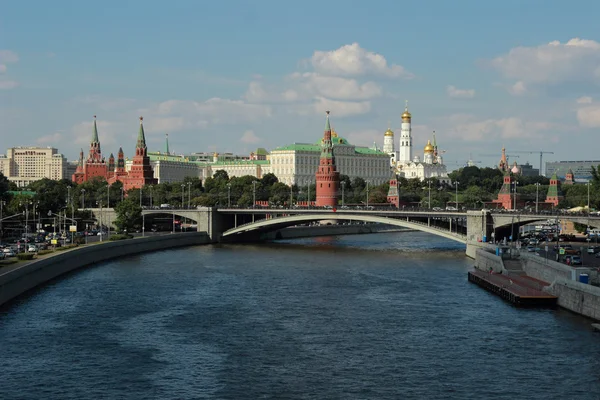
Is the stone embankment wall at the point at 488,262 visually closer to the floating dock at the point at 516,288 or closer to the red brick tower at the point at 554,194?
the floating dock at the point at 516,288

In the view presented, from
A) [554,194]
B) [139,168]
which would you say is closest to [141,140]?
[139,168]

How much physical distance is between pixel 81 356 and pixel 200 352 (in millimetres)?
4976

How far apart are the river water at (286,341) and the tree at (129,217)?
34.3 meters

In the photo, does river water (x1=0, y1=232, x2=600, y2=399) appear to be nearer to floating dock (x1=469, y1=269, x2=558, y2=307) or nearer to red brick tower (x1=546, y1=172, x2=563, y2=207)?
floating dock (x1=469, y1=269, x2=558, y2=307)

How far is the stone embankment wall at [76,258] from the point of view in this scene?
173 ft

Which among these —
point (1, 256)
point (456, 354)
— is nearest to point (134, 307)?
point (1, 256)

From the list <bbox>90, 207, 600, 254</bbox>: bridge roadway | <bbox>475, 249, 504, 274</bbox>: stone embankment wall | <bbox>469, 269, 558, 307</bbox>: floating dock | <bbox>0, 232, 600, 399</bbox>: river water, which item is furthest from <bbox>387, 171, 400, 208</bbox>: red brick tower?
<bbox>469, 269, 558, 307</bbox>: floating dock

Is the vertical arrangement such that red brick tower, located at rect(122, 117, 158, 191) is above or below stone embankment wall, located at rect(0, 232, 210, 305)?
above

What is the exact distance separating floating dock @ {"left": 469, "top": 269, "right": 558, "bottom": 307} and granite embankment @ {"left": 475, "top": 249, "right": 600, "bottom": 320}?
1.85 feet

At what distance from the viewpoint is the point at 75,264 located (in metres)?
69.3

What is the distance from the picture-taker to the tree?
332 ft

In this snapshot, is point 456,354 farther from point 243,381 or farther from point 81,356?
point 81,356

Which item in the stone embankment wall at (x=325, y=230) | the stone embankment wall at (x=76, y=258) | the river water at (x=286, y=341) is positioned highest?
the stone embankment wall at (x=325, y=230)

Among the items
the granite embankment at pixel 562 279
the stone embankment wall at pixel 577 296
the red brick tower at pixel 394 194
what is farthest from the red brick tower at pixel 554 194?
the stone embankment wall at pixel 577 296
